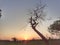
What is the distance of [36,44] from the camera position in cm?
3173

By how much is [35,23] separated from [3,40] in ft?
27.9

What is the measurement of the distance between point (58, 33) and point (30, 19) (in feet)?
34.0

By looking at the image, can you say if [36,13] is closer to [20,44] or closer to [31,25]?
[31,25]

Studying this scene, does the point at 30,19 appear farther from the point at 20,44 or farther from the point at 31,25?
the point at 20,44

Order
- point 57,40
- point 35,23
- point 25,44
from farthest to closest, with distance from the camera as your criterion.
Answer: point 57,40 < point 25,44 < point 35,23

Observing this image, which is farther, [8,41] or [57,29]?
[57,29]

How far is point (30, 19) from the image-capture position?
81.9 feet

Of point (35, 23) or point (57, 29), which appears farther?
point (57, 29)

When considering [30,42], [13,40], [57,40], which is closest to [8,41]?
[13,40]

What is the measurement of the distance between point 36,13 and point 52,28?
31.1 ft

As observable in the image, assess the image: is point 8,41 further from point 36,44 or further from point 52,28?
point 52,28

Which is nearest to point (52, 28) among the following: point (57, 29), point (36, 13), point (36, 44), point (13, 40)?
point (57, 29)

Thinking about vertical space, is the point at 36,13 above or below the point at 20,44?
above

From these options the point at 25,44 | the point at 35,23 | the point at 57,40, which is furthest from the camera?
the point at 57,40
